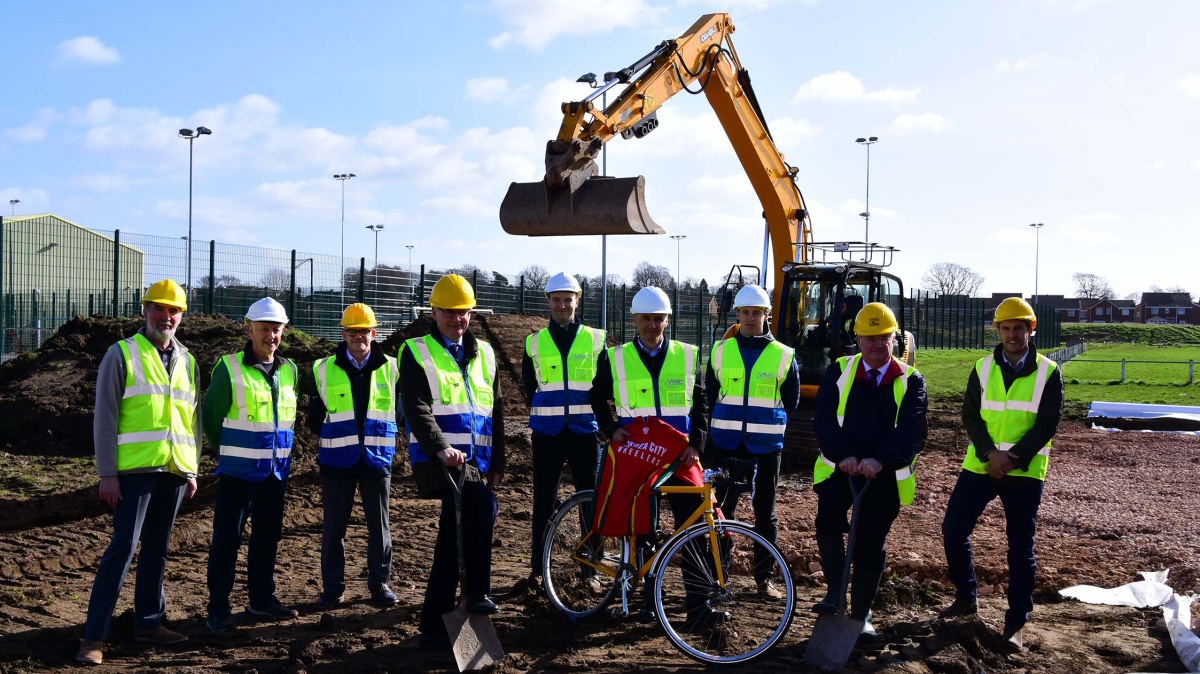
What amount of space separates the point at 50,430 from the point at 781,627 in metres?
10.3

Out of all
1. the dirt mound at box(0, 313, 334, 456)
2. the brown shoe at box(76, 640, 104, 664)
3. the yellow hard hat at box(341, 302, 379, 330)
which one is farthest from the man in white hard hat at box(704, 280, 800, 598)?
the dirt mound at box(0, 313, 334, 456)

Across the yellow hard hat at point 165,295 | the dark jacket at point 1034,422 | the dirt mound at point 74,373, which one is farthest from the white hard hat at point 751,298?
the dirt mound at point 74,373

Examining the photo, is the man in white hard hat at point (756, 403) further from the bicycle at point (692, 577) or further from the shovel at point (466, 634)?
the shovel at point (466, 634)

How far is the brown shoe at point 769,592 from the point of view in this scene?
5.53 m

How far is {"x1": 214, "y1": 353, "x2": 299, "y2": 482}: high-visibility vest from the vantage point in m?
5.91

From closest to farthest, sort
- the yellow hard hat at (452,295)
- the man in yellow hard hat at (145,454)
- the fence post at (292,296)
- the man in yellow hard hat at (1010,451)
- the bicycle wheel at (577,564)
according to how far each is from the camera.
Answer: the man in yellow hard hat at (145,454), the yellow hard hat at (452,295), the man in yellow hard hat at (1010,451), the bicycle wheel at (577,564), the fence post at (292,296)

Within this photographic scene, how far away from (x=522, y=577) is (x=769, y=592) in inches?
86.2

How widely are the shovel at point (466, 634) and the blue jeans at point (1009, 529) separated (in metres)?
2.77

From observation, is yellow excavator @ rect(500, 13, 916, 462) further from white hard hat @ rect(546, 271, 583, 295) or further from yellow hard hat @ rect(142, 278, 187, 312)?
yellow hard hat @ rect(142, 278, 187, 312)

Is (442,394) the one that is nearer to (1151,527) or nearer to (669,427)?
(669,427)

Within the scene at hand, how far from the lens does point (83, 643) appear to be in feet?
16.7

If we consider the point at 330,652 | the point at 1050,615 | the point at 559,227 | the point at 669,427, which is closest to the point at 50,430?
the point at 559,227

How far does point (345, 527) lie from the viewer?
6.45m

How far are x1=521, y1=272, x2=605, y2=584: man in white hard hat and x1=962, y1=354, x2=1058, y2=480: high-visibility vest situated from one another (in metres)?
2.46
